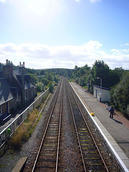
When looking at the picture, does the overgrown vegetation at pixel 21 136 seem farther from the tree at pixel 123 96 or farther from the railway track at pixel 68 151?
the tree at pixel 123 96

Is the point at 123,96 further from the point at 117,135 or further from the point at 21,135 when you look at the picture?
the point at 21,135

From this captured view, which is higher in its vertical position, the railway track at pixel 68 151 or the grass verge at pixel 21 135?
the grass verge at pixel 21 135

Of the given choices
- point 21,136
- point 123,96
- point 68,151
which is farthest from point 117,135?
point 21,136

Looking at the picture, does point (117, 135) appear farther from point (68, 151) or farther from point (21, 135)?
point (21, 135)

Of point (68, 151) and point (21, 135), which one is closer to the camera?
point (68, 151)

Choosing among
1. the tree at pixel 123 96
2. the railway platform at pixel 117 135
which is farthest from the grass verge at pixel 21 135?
the tree at pixel 123 96

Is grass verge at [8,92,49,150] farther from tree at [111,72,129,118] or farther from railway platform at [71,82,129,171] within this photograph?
tree at [111,72,129,118]

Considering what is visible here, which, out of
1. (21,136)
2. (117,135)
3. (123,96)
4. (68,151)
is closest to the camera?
(68,151)

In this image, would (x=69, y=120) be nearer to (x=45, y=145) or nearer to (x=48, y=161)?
(x=45, y=145)

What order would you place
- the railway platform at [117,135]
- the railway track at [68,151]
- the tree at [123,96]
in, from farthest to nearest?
the tree at [123,96], the railway platform at [117,135], the railway track at [68,151]

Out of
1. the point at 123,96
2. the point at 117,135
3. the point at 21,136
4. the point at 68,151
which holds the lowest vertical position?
the point at 68,151

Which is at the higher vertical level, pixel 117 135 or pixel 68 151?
pixel 117 135

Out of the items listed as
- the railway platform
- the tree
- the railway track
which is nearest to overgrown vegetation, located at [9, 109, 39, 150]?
the railway track

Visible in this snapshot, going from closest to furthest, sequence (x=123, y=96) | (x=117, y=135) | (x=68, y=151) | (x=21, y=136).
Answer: (x=68, y=151) < (x=21, y=136) < (x=117, y=135) < (x=123, y=96)
